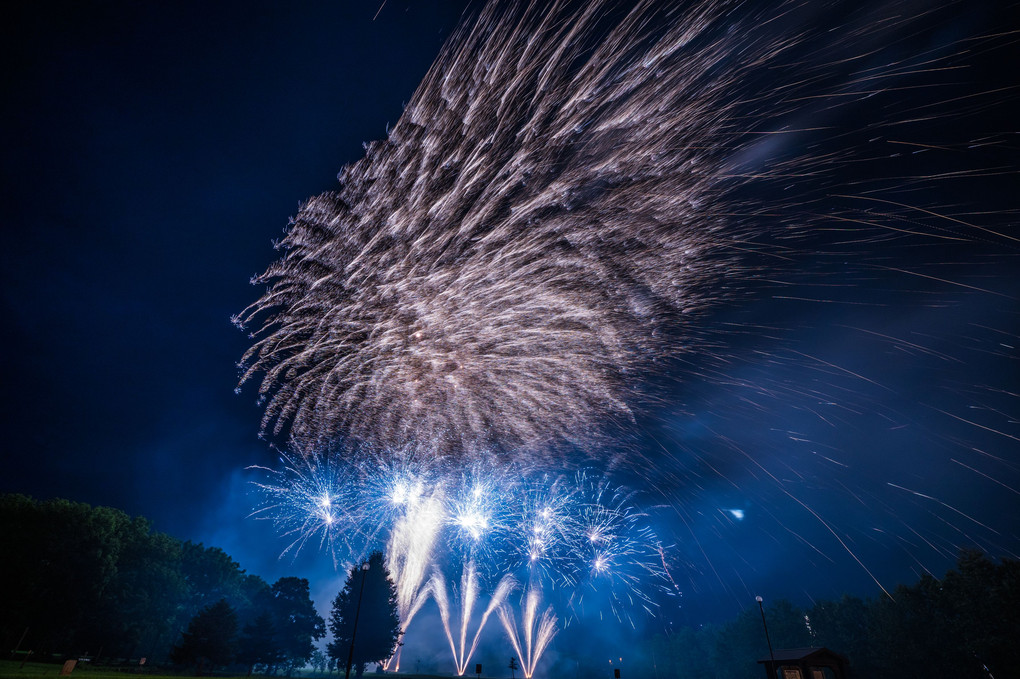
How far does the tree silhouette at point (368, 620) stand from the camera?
4631cm

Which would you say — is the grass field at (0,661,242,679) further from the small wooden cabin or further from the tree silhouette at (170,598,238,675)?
the small wooden cabin

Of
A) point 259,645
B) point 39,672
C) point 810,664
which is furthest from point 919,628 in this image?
point 259,645

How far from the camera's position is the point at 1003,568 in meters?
29.8

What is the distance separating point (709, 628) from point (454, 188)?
280ft

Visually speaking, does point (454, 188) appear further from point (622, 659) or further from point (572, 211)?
point (622, 659)

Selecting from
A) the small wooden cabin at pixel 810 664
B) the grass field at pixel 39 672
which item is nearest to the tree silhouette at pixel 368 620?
the grass field at pixel 39 672

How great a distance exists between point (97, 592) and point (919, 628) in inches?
2867

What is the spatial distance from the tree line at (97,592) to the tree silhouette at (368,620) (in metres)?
8.10

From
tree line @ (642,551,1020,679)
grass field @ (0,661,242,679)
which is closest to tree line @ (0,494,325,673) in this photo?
grass field @ (0,661,242,679)

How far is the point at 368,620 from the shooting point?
155ft

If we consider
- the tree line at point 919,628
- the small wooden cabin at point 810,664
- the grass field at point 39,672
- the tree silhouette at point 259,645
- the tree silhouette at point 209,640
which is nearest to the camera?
the grass field at point 39,672

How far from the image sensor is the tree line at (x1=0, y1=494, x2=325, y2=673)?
34.5 meters

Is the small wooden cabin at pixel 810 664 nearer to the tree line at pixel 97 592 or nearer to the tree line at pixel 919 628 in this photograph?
the tree line at pixel 919 628

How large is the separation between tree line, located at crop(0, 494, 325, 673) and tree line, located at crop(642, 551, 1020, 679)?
60.8 meters
